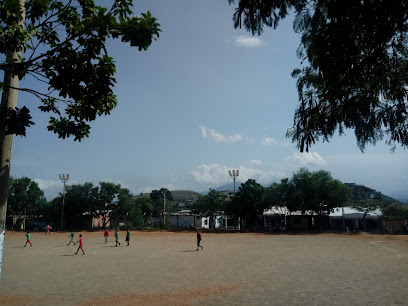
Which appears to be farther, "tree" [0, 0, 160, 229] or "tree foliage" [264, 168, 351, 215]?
"tree foliage" [264, 168, 351, 215]

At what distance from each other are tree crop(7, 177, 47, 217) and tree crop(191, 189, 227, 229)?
98.2 ft

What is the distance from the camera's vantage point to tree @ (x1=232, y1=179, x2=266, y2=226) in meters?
44.6

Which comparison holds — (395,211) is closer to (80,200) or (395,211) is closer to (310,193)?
(310,193)

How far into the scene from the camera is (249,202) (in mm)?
44469

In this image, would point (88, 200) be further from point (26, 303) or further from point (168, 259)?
point (26, 303)

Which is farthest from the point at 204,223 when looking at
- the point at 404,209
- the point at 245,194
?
the point at 404,209

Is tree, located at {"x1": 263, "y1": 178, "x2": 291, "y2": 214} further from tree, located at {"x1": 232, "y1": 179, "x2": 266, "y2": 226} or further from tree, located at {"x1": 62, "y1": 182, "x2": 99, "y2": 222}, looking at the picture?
tree, located at {"x1": 62, "y1": 182, "x2": 99, "y2": 222}

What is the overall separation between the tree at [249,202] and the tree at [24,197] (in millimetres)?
36994

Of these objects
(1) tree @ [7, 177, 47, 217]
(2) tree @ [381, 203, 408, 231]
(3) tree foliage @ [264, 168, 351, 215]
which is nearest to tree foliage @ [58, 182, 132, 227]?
(1) tree @ [7, 177, 47, 217]

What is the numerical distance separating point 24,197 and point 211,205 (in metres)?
33.9

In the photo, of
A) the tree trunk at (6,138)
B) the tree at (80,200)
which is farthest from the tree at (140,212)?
the tree trunk at (6,138)

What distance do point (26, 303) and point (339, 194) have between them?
4225 cm

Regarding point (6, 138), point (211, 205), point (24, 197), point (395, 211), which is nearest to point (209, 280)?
point (6, 138)

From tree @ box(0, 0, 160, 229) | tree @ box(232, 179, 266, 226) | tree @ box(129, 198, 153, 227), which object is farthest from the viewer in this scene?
tree @ box(129, 198, 153, 227)
